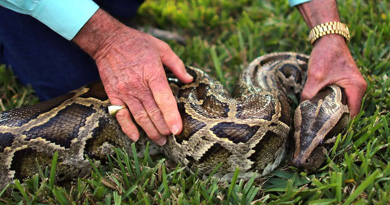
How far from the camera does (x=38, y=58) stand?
422 centimetres

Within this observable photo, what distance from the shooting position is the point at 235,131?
10.6 feet

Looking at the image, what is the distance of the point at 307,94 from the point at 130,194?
191cm

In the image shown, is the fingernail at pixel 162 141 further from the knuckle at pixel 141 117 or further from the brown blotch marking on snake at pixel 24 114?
the brown blotch marking on snake at pixel 24 114

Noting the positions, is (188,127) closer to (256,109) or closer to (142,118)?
(142,118)

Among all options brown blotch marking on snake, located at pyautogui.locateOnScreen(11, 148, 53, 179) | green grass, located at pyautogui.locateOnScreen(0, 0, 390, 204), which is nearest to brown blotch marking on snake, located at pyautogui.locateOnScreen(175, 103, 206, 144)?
green grass, located at pyautogui.locateOnScreen(0, 0, 390, 204)

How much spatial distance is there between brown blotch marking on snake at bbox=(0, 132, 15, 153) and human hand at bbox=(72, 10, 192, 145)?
84cm

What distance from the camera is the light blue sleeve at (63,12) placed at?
3.23m

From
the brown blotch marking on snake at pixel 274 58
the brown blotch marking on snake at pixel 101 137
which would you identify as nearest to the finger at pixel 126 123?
the brown blotch marking on snake at pixel 101 137

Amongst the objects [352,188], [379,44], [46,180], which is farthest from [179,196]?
[379,44]

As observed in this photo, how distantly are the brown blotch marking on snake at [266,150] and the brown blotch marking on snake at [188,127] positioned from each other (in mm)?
482

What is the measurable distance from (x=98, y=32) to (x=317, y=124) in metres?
1.98

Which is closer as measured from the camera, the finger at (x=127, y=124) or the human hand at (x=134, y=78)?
the human hand at (x=134, y=78)

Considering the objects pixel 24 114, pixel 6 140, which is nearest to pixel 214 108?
pixel 24 114

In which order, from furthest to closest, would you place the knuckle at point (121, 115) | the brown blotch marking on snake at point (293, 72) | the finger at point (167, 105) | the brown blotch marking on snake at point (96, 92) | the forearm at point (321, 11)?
1. the brown blotch marking on snake at point (293, 72)
2. the forearm at point (321, 11)
3. the brown blotch marking on snake at point (96, 92)
4. the knuckle at point (121, 115)
5. the finger at point (167, 105)
